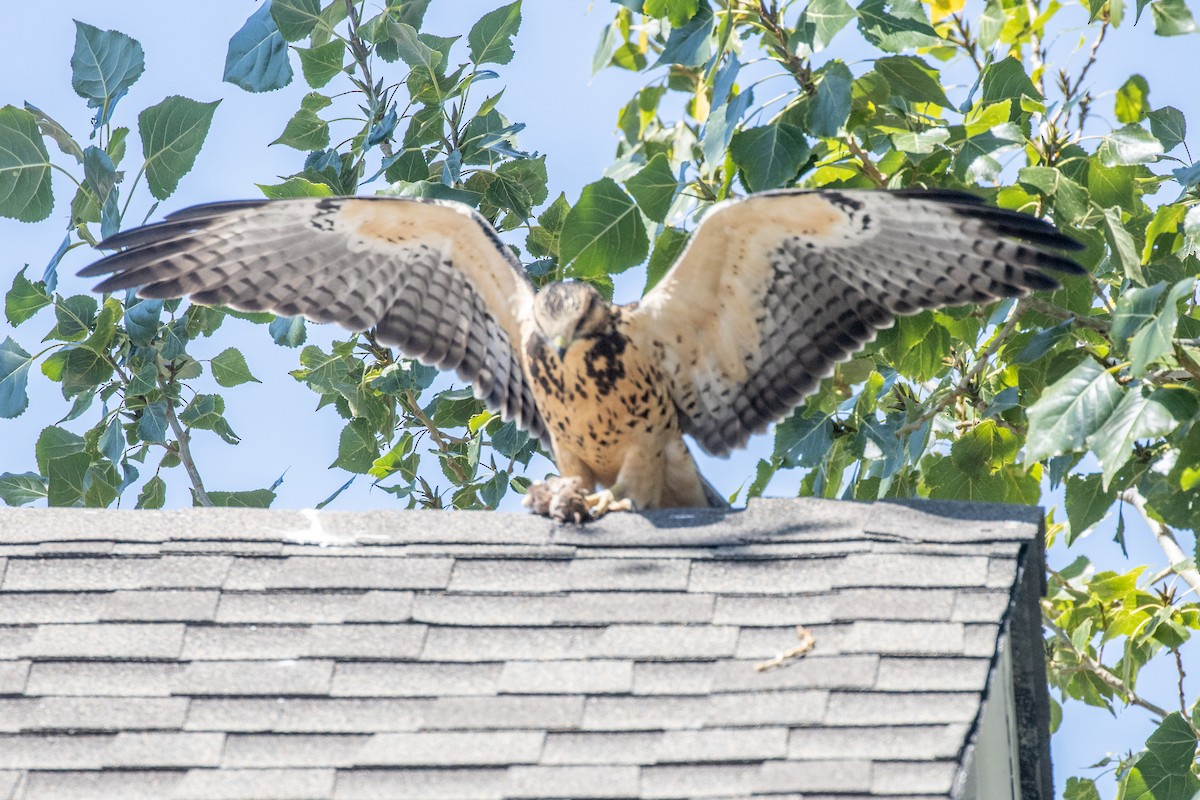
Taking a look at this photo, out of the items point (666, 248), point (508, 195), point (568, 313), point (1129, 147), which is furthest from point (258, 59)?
point (1129, 147)

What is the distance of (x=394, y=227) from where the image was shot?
4316mm

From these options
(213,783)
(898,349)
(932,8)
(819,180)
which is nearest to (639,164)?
(819,180)

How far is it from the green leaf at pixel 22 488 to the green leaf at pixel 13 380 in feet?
1.74

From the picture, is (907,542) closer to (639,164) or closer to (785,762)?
(785,762)

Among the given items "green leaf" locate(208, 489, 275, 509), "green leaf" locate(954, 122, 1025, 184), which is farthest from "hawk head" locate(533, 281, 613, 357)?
"green leaf" locate(208, 489, 275, 509)

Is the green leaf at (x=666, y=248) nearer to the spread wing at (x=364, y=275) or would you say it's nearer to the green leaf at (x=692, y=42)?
the spread wing at (x=364, y=275)

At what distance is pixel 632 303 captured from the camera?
409cm

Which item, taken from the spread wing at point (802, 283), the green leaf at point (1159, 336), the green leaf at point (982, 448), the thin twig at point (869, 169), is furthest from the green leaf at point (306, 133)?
the green leaf at point (1159, 336)

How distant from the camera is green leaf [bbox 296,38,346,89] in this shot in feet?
17.5

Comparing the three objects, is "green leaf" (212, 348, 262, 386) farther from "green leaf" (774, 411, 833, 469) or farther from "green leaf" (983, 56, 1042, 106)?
"green leaf" (983, 56, 1042, 106)

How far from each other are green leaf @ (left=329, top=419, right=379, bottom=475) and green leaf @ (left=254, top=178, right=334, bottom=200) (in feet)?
3.78

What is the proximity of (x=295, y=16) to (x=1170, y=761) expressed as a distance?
3651 mm

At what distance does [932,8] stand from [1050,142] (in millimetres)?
1494

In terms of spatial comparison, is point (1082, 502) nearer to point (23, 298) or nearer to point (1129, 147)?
point (1129, 147)
